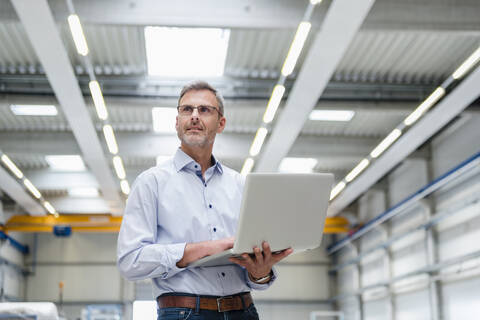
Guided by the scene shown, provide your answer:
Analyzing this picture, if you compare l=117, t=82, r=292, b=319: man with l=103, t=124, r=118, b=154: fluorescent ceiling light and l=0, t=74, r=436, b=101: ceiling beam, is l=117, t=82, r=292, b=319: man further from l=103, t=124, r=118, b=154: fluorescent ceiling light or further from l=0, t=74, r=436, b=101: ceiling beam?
l=103, t=124, r=118, b=154: fluorescent ceiling light

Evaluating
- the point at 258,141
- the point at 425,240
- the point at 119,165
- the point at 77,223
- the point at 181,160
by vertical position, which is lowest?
the point at 181,160

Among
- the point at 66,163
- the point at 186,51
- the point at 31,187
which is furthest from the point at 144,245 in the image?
the point at 31,187

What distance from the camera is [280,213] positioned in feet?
7.15

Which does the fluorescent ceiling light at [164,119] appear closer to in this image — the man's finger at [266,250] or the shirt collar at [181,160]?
the shirt collar at [181,160]

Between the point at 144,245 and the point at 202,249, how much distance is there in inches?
9.2

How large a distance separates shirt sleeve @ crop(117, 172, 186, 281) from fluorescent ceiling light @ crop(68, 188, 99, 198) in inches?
697

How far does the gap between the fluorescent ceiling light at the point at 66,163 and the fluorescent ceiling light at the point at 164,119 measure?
127 inches

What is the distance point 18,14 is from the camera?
772cm

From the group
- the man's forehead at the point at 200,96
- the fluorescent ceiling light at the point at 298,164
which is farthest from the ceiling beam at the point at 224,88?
the man's forehead at the point at 200,96

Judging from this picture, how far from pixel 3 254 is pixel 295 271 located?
10.7 metres

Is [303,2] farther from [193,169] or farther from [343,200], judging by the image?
[343,200]

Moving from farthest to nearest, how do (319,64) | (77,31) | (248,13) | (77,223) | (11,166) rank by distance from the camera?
(77,223)
(11,166)
(319,64)
(248,13)
(77,31)

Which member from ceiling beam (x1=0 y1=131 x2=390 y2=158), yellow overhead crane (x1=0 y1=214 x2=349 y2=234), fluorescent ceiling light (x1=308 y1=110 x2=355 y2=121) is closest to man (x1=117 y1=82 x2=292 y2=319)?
fluorescent ceiling light (x1=308 y1=110 x2=355 y2=121)

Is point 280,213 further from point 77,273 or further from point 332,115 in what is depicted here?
point 77,273
